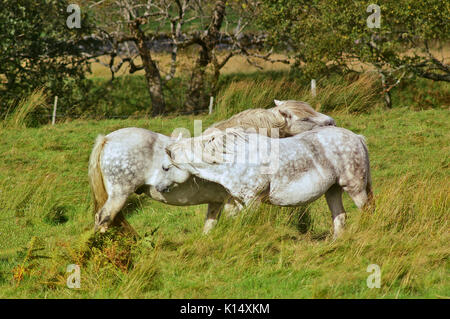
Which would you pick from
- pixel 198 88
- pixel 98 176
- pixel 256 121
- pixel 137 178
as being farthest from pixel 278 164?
pixel 198 88

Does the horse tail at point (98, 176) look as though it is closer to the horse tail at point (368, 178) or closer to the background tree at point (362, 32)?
the horse tail at point (368, 178)

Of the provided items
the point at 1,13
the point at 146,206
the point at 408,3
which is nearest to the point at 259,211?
the point at 146,206

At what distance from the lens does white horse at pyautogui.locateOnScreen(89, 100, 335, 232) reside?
25.1 ft

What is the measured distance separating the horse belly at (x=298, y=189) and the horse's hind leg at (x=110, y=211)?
1.63m

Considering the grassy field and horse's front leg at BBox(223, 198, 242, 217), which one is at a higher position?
horse's front leg at BBox(223, 198, 242, 217)

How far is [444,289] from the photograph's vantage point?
6.37 metres

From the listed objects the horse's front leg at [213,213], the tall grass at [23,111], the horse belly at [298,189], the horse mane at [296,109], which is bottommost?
the tall grass at [23,111]

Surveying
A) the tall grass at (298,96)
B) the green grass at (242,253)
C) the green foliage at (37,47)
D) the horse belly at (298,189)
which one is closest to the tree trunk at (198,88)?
the green foliage at (37,47)

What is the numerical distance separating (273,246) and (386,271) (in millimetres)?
1265

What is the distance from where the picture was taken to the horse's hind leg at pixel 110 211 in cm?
769

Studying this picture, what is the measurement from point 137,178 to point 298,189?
172 cm

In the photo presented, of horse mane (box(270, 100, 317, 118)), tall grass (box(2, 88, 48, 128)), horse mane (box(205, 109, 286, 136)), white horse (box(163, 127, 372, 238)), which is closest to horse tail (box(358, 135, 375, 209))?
white horse (box(163, 127, 372, 238))

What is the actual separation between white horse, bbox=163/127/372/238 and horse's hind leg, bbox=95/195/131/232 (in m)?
0.54

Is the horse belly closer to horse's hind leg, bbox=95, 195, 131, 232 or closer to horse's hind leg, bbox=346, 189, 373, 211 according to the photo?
horse's hind leg, bbox=346, 189, 373, 211
